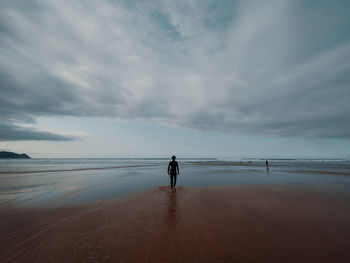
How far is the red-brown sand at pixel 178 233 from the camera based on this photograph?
354 cm

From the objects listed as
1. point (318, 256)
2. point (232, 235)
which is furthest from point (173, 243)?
point (318, 256)

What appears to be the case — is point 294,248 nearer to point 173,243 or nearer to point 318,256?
point 318,256

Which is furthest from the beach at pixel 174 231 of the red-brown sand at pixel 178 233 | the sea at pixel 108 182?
the sea at pixel 108 182

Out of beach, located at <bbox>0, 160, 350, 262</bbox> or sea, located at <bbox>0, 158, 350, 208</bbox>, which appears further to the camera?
sea, located at <bbox>0, 158, 350, 208</bbox>

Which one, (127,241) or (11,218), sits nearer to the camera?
(127,241)

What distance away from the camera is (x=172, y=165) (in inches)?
431

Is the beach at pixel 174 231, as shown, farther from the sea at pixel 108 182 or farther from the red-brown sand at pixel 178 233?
the sea at pixel 108 182

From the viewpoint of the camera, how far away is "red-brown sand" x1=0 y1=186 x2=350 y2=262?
354cm

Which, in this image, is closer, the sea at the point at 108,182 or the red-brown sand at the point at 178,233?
the red-brown sand at the point at 178,233

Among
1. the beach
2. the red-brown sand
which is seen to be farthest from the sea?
the red-brown sand

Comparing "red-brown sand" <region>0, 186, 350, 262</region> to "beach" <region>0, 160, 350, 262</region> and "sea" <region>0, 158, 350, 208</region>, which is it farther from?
"sea" <region>0, 158, 350, 208</region>

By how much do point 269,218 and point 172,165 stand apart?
6.57 metres

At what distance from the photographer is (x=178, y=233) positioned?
15.0ft

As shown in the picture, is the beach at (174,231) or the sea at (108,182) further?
the sea at (108,182)
